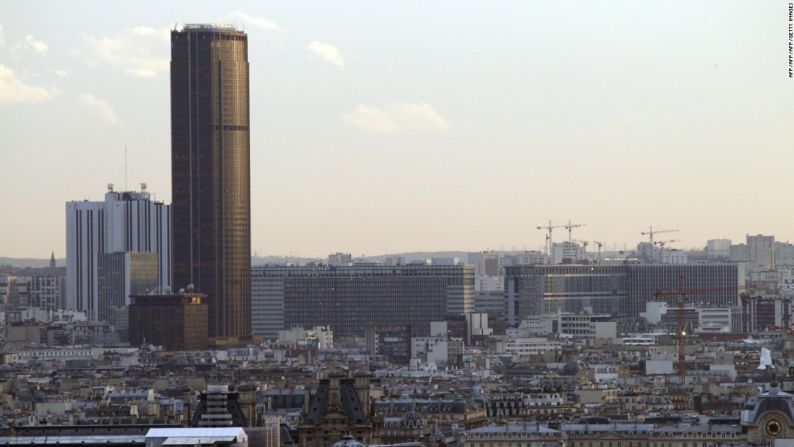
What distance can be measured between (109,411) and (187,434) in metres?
38.3

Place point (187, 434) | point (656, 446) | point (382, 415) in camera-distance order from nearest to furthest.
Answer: point (187, 434), point (656, 446), point (382, 415)

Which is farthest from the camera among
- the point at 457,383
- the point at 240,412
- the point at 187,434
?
the point at 457,383

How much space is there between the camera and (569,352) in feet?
640

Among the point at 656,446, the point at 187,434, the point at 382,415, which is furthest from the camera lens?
the point at 382,415

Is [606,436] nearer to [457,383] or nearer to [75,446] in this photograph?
[75,446]

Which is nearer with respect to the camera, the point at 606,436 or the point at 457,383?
the point at 606,436

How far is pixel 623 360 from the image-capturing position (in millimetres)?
182375

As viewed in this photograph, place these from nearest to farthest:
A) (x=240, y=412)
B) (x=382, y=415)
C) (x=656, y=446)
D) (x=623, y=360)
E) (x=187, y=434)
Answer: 1. (x=187, y=434)
2. (x=240, y=412)
3. (x=656, y=446)
4. (x=382, y=415)
5. (x=623, y=360)

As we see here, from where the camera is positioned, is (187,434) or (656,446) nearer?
(187,434)

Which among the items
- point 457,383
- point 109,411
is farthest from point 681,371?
point 109,411

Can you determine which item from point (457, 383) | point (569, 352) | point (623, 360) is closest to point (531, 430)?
point (457, 383)

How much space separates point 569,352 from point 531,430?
267 ft

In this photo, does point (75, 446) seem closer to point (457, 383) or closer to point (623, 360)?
point (457, 383)

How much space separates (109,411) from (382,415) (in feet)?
36.1
